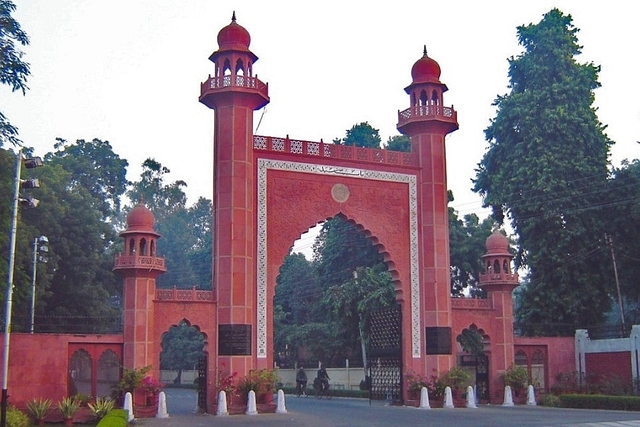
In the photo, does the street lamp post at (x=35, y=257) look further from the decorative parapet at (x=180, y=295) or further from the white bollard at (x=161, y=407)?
the white bollard at (x=161, y=407)

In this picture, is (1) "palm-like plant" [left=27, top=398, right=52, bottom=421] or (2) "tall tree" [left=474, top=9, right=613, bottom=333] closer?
(1) "palm-like plant" [left=27, top=398, right=52, bottom=421]

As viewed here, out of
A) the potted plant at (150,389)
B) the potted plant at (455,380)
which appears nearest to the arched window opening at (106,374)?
the potted plant at (150,389)

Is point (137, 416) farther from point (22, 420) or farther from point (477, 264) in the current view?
point (477, 264)

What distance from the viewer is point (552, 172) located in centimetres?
2928

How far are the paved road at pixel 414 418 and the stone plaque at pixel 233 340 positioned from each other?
1850 mm

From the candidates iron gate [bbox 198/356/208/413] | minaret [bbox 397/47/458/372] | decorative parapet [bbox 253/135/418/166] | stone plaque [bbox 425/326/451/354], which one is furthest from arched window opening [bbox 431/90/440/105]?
iron gate [bbox 198/356/208/413]

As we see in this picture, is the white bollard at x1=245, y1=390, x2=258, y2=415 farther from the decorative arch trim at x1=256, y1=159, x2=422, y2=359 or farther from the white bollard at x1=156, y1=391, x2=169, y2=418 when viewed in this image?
the white bollard at x1=156, y1=391, x2=169, y2=418

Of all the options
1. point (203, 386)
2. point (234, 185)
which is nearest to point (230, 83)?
point (234, 185)

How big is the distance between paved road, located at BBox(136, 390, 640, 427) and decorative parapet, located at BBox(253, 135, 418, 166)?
758cm

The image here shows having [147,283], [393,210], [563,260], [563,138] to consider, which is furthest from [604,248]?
[147,283]

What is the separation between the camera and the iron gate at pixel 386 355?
967 inches

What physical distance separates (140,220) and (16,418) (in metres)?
6.76

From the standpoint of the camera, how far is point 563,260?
93.4ft

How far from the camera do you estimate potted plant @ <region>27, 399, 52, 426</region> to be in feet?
59.5
